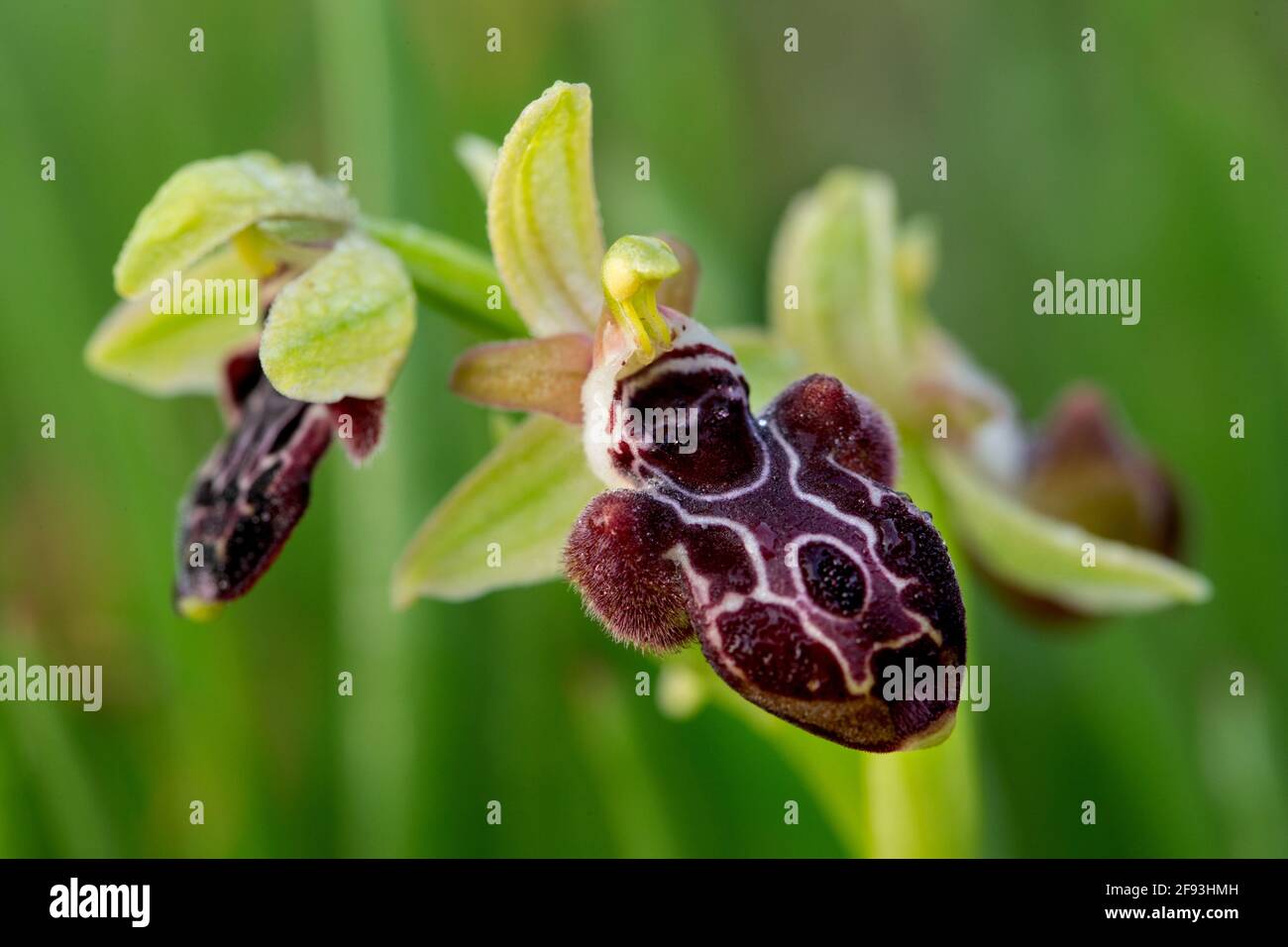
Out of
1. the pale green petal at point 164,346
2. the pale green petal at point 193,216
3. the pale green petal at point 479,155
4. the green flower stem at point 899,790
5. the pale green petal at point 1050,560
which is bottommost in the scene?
the green flower stem at point 899,790

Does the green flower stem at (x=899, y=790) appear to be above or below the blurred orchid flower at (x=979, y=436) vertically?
below

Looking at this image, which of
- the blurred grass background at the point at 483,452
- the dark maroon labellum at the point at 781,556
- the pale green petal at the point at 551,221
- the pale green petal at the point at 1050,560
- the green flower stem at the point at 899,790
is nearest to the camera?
the dark maroon labellum at the point at 781,556

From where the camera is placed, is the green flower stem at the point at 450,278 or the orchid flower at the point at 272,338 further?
the green flower stem at the point at 450,278

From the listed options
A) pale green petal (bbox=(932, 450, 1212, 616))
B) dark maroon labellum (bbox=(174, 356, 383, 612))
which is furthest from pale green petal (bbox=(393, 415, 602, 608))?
pale green petal (bbox=(932, 450, 1212, 616))

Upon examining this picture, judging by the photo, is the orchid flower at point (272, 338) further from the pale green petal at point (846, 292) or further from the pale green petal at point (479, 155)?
the pale green petal at point (846, 292)

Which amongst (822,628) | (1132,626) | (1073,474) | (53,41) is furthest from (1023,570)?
(53,41)

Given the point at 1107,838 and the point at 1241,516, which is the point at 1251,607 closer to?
the point at 1241,516

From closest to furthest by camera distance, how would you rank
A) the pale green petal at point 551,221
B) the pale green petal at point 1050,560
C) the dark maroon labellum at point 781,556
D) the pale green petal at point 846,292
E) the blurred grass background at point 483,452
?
the dark maroon labellum at point 781,556
the pale green petal at point 551,221
the pale green petal at point 1050,560
the pale green petal at point 846,292
the blurred grass background at point 483,452

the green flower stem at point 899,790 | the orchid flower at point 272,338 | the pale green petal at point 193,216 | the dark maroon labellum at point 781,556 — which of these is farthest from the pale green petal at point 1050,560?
the pale green petal at point 193,216
